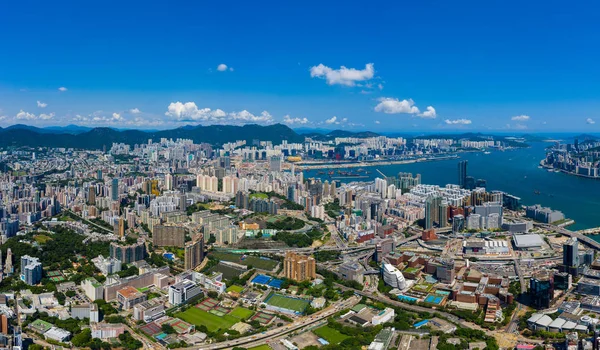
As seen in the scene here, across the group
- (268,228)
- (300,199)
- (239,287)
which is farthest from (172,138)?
(239,287)

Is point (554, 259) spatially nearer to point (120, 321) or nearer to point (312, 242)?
point (312, 242)

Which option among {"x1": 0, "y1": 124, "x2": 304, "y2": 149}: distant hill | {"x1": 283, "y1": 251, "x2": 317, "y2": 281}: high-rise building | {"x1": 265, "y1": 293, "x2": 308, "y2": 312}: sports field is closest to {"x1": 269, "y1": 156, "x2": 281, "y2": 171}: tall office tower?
{"x1": 0, "y1": 124, "x2": 304, "y2": 149}: distant hill

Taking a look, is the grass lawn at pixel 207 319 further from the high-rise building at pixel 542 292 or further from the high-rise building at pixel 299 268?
the high-rise building at pixel 542 292

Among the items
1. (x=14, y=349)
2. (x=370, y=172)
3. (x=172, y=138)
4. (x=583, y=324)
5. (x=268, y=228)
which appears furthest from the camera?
(x=172, y=138)

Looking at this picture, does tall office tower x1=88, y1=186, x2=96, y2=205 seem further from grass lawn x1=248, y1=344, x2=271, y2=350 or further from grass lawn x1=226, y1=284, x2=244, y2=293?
grass lawn x1=248, y1=344, x2=271, y2=350

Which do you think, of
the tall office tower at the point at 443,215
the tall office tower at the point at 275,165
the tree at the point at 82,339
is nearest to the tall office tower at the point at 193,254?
the tree at the point at 82,339

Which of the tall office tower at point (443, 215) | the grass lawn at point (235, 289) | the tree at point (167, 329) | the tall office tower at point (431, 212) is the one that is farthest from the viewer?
the tall office tower at point (443, 215)
